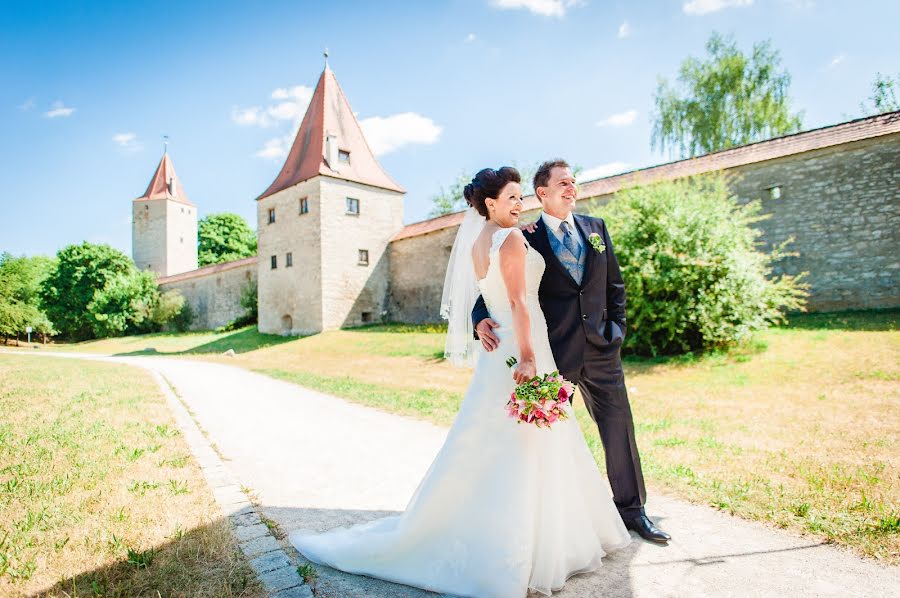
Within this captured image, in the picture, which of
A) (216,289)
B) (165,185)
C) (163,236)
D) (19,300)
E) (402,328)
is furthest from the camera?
(165,185)

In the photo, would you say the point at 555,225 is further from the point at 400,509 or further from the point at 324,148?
the point at 324,148

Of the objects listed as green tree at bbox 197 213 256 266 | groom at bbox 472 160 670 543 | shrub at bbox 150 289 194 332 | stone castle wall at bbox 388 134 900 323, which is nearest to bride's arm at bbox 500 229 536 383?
groom at bbox 472 160 670 543

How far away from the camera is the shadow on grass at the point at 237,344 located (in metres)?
23.1

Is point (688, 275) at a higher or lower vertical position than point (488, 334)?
higher

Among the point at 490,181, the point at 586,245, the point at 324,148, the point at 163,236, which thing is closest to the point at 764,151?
the point at 586,245

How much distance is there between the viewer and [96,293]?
37.2 meters

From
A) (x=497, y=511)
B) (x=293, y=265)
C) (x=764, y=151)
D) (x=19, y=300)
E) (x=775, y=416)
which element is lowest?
(x=775, y=416)

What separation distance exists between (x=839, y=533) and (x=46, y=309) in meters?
51.4

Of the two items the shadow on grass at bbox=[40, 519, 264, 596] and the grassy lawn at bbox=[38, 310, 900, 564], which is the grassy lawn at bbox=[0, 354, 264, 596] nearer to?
the shadow on grass at bbox=[40, 519, 264, 596]

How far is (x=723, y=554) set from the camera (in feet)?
Answer: 8.39

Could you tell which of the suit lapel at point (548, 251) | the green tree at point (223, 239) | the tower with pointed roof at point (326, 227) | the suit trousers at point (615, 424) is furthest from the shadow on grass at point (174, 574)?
the green tree at point (223, 239)

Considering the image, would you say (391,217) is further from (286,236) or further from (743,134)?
(743,134)

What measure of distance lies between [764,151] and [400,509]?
16438mm

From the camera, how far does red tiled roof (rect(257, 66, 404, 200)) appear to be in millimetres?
24578
